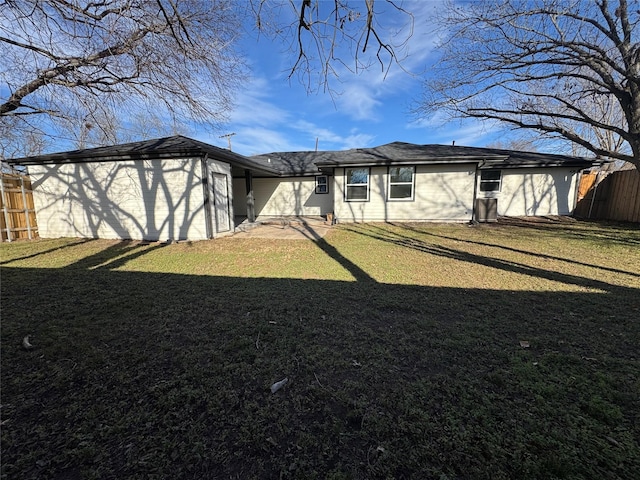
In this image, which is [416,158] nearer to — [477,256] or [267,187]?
[477,256]

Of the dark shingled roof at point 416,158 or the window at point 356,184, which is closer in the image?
the dark shingled roof at point 416,158

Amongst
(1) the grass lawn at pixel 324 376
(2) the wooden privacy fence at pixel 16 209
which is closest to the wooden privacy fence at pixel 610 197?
(1) the grass lawn at pixel 324 376

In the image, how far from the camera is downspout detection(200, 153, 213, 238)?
8.38 metres

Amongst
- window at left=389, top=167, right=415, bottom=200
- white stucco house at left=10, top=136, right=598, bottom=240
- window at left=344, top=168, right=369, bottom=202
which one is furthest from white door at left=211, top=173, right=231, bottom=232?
window at left=389, top=167, right=415, bottom=200

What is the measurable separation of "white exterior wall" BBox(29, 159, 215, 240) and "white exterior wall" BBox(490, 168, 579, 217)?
13485mm

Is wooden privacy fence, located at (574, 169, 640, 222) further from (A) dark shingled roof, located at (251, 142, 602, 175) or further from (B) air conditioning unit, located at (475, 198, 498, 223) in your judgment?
(B) air conditioning unit, located at (475, 198, 498, 223)

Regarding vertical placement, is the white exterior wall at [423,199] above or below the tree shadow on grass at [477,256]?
above

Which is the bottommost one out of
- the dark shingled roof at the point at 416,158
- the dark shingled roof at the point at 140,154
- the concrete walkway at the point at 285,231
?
the concrete walkway at the point at 285,231

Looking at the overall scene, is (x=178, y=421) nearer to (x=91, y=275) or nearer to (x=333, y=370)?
(x=333, y=370)

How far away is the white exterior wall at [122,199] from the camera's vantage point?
8609 millimetres

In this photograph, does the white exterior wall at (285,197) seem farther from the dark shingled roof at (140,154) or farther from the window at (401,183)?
the dark shingled roof at (140,154)

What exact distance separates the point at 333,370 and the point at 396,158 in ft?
34.0

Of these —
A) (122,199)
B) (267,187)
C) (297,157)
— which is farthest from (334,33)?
(297,157)

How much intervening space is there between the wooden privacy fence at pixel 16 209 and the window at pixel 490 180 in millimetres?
18577
